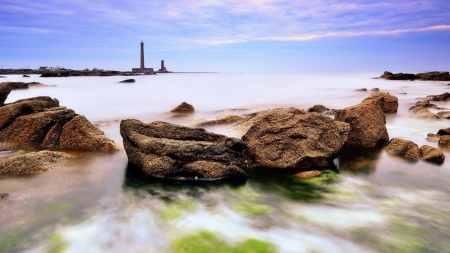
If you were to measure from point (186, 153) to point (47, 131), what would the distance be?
492 cm

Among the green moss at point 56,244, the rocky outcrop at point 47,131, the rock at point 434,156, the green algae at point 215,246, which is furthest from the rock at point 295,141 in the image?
the green moss at point 56,244

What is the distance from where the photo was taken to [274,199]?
5.90 meters

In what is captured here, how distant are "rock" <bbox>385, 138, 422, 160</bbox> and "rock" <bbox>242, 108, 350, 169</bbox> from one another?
5.90 ft

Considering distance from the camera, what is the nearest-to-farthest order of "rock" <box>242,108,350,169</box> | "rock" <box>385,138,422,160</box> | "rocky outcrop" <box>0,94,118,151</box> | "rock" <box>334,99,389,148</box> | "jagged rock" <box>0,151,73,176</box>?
"jagged rock" <box>0,151,73,176</box> < "rock" <box>242,108,350,169</box> < "rock" <box>385,138,422,160</box> < "rocky outcrop" <box>0,94,118,151</box> < "rock" <box>334,99,389,148</box>

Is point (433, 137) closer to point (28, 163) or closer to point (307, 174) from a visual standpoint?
point (307, 174)

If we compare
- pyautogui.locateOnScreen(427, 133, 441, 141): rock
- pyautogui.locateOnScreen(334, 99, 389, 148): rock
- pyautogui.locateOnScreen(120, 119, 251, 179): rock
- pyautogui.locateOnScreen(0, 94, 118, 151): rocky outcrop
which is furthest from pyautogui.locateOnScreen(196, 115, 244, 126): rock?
pyautogui.locateOnScreen(427, 133, 441, 141): rock

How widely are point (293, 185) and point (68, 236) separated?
4137 millimetres

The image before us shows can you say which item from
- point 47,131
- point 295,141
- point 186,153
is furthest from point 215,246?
point 47,131

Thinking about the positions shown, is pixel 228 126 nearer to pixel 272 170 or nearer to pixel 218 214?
pixel 272 170

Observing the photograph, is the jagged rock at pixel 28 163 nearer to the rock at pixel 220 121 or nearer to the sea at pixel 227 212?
the sea at pixel 227 212

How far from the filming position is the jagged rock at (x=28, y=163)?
20.9ft

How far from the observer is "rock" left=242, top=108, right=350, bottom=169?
709cm

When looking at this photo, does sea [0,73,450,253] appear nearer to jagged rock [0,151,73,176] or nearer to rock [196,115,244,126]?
jagged rock [0,151,73,176]

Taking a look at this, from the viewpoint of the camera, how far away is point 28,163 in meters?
6.63
